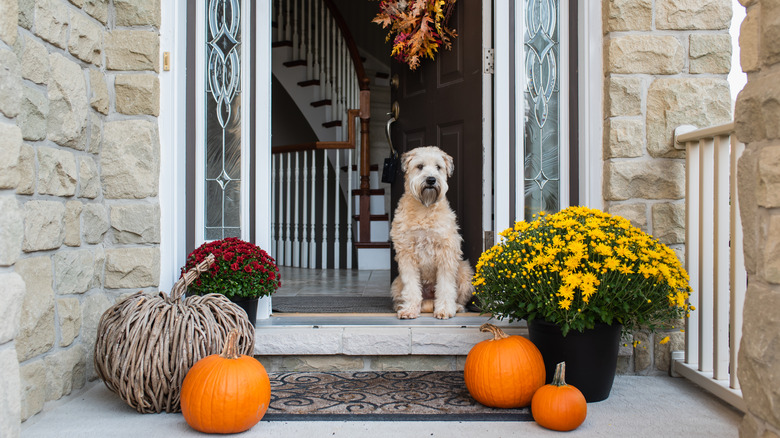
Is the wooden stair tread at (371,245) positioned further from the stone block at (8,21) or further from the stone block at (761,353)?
the stone block at (761,353)

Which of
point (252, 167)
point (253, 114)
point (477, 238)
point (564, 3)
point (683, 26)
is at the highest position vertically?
point (564, 3)

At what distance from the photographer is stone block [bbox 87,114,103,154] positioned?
2568 millimetres

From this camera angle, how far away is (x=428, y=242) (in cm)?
321

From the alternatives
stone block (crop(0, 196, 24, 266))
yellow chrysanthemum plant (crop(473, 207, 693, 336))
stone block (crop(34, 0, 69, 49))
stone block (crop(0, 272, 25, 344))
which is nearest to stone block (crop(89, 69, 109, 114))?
stone block (crop(34, 0, 69, 49))

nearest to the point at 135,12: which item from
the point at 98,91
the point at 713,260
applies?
the point at 98,91

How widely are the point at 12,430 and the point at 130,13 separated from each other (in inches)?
77.0

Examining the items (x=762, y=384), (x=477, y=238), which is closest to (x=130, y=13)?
(x=477, y=238)

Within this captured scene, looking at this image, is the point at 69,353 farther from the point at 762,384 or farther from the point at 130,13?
the point at 762,384

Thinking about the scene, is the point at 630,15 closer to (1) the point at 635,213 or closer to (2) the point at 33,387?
(1) the point at 635,213

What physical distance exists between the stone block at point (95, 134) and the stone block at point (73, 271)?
0.48 meters

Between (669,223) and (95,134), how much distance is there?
2788mm

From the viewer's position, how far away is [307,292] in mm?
4113

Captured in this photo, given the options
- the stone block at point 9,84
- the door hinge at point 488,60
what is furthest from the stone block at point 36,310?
the door hinge at point 488,60

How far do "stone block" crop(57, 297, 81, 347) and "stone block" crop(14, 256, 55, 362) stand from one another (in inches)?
2.5
